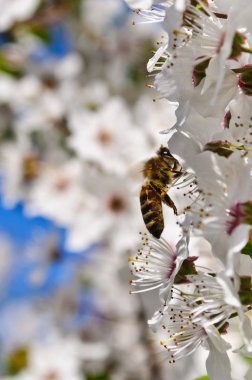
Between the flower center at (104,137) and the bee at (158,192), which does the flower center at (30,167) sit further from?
the bee at (158,192)

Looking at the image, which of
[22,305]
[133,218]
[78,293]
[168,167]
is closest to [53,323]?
[78,293]

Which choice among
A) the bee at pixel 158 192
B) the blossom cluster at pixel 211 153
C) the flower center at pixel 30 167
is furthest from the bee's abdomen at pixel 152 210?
the flower center at pixel 30 167

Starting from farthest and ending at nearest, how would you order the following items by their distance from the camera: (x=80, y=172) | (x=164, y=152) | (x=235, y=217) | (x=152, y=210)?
(x=80, y=172) → (x=164, y=152) → (x=152, y=210) → (x=235, y=217)

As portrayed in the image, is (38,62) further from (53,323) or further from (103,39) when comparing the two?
(53,323)

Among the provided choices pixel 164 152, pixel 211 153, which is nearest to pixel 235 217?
pixel 211 153

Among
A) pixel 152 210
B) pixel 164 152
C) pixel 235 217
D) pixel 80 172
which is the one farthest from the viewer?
pixel 80 172

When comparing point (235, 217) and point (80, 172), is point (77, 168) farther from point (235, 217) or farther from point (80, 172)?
point (235, 217)

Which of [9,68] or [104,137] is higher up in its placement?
[9,68]

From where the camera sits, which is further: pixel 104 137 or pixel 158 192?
pixel 104 137
